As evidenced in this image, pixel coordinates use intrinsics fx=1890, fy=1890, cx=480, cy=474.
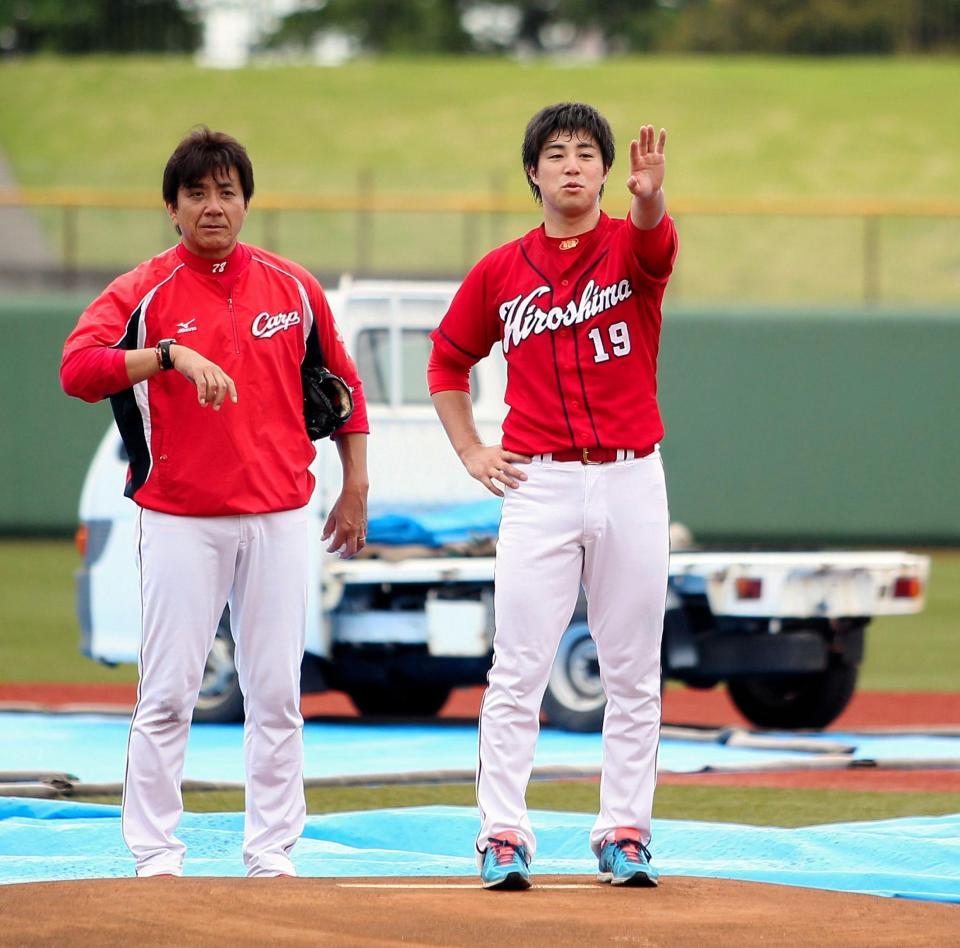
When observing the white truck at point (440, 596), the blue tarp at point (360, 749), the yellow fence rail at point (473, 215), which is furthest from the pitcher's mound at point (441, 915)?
the yellow fence rail at point (473, 215)

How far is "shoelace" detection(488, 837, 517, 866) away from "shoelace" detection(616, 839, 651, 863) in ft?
0.95

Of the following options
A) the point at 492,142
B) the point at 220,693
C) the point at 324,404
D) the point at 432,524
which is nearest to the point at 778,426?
the point at 432,524

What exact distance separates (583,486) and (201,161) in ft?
4.30

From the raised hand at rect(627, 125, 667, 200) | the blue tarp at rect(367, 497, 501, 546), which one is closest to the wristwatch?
the raised hand at rect(627, 125, 667, 200)

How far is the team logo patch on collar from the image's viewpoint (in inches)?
198

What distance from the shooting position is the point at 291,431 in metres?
5.09

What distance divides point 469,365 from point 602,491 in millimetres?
617

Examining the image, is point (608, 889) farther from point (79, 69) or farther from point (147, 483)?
point (79, 69)

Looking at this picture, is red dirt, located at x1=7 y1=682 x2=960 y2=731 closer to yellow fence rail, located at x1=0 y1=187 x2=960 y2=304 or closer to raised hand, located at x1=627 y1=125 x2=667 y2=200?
raised hand, located at x1=627 y1=125 x2=667 y2=200

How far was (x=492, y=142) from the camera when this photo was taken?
33.8 m

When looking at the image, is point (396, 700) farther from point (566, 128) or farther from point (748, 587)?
point (566, 128)

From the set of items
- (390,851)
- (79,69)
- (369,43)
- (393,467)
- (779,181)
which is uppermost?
(369,43)

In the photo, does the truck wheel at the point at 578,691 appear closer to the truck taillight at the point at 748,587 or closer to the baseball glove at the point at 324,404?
the truck taillight at the point at 748,587

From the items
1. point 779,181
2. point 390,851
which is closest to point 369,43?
point 779,181
